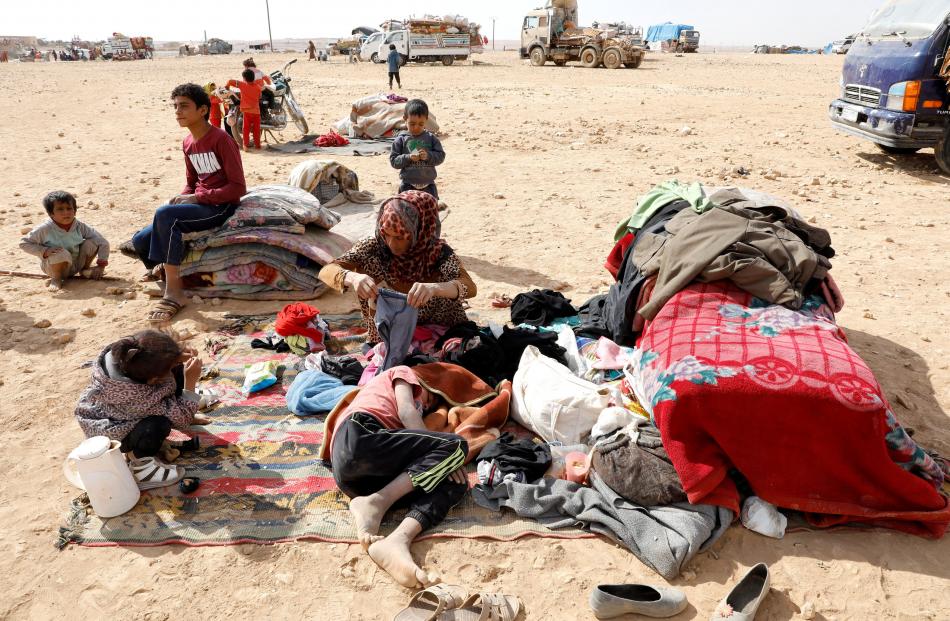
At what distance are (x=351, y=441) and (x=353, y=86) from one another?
19.4 m

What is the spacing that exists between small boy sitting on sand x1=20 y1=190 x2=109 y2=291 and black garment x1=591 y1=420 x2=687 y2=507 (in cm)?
458

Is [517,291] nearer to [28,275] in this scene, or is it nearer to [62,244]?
[62,244]

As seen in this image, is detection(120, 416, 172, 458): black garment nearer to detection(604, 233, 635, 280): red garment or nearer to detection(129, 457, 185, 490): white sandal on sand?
detection(129, 457, 185, 490): white sandal on sand

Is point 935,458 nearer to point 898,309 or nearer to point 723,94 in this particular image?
point 898,309

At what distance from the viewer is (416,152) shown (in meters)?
5.14

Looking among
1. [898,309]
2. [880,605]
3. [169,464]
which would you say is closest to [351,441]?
[169,464]

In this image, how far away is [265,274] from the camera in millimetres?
4863

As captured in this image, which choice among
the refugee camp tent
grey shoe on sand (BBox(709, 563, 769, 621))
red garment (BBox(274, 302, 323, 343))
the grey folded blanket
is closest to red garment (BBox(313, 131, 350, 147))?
red garment (BBox(274, 302, 323, 343))

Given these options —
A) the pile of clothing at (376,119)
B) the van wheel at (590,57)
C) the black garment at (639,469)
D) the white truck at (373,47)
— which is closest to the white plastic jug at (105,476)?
the black garment at (639,469)

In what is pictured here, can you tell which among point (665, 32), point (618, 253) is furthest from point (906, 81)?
point (665, 32)

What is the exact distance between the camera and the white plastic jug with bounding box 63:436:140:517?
95.8 inches

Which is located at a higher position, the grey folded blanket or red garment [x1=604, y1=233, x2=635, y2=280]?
red garment [x1=604, y1=233, x2=635, y2=280]

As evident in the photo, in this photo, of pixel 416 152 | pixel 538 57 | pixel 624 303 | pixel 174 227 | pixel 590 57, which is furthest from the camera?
pixel 538 57

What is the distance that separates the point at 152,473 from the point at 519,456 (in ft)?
5.36
